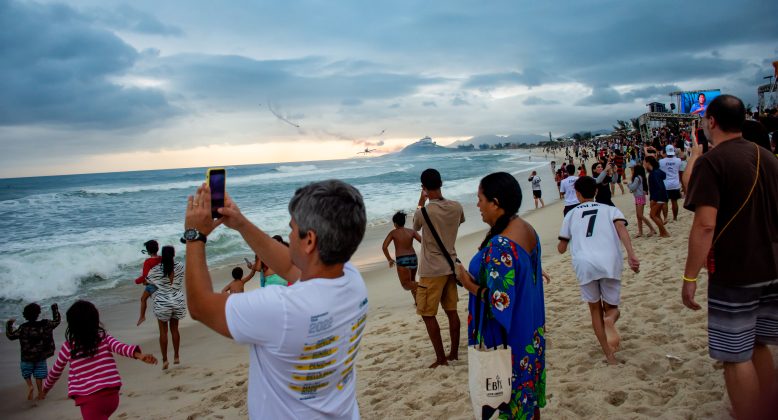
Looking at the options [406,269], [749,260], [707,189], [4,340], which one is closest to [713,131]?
[707,189]

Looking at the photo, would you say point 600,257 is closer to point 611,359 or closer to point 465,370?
point 611,359

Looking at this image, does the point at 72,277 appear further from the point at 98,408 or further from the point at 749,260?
the point at 749,260

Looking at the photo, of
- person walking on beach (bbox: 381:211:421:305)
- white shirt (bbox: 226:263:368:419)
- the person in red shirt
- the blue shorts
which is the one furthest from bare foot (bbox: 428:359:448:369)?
the blue shorts

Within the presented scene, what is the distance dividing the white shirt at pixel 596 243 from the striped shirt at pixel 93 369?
12.5ft

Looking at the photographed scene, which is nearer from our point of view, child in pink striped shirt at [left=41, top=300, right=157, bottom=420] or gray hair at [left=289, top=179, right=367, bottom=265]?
gray hair at [left=289, top=179, right=367, bottom=265]

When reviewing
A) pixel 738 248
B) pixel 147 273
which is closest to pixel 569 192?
pixel 738 248

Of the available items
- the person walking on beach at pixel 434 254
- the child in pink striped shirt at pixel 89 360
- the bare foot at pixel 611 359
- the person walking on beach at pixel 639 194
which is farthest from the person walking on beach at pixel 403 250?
the person walking on beach at pixel 639 194

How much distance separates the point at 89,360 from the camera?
12.5 ft

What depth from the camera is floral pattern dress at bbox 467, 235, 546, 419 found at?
2629mm

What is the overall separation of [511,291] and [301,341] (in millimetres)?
1420

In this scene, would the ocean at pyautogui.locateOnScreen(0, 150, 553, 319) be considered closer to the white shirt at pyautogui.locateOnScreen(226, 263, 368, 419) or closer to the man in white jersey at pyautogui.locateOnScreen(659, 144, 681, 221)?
the man in white jersey at pyautogui.locateOnScreen(659, 144, 681, 221)

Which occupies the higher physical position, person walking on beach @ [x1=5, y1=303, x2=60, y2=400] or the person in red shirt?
the person in red shirt

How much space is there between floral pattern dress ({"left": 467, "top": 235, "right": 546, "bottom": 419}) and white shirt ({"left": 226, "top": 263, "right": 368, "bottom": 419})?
1.05 m

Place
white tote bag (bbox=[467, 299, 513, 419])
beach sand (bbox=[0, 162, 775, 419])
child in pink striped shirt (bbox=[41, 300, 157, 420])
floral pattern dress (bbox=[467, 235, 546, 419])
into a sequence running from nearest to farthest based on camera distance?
white tote bag (bbox=[467, 299, 513, 419]) → floral pattern dress (bbox=[467, 235, 546, 419]) → child in pink striped shirt (bbox=[41, 300, 157, 420]) → beach sand (bbox=[0, 162, 775, 419])
